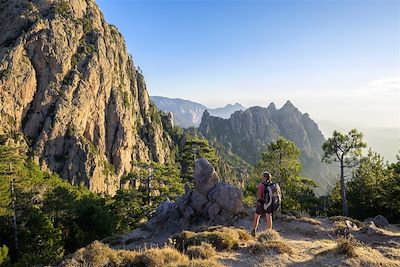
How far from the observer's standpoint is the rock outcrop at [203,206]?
79.0 feet

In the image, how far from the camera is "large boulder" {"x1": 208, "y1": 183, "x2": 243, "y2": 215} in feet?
78.9

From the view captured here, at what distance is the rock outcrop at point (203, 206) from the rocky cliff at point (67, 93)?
80.7m

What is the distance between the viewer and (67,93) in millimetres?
106688

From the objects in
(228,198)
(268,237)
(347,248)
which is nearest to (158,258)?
(268,237)

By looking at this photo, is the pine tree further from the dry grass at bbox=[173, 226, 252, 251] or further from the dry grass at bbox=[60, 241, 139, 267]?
the dry grass at bbox=[60, 241, 139, 267]

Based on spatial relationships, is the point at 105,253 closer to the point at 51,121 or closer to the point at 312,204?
the point at 312,204

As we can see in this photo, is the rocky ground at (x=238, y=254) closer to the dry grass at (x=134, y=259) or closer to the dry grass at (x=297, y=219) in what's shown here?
the dry grass at (x=134, y=259)

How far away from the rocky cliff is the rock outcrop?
80.7 meters

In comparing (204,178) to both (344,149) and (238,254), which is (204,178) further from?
(344,149)

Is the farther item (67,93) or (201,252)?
(67,93)

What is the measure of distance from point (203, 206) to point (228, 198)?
2355 mm

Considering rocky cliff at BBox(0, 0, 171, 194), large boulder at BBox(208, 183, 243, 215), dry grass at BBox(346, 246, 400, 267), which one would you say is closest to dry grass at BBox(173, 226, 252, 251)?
dry grass at BBox(346, 246, 400, 267)

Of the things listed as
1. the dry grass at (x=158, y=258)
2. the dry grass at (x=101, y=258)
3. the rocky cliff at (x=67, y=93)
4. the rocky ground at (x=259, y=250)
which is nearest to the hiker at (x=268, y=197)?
the rocky ground at (x=259, y=250)

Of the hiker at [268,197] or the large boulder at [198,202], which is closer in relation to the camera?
the hiker at [268,197]
